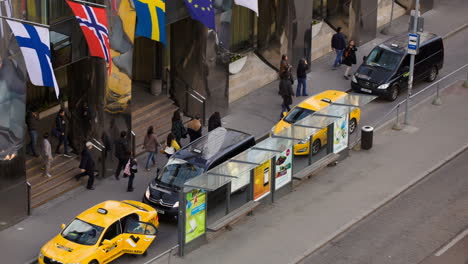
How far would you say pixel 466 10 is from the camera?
2115 inches

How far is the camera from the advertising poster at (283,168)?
3466 cm

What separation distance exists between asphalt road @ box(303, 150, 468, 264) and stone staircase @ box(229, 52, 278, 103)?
31.0ft

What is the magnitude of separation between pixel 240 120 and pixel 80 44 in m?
8.89

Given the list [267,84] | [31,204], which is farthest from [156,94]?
[31,204]

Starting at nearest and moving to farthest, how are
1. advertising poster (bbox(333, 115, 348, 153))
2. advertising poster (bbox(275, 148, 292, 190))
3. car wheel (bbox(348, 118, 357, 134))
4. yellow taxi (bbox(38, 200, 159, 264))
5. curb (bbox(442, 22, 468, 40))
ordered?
yellow taxi (bbox(38, 200, 159, 264))
advertising poster (bbox(275, 148, 292, 190))
advertising poster (bbox(333, 115, 348, 153))
car wheel (bbox(348, 118, 357, 134))
curb (bbox(442, 22, 468, 40))

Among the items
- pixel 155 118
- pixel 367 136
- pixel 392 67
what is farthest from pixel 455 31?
pixel 155 118

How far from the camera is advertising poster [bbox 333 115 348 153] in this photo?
3741 centimetres

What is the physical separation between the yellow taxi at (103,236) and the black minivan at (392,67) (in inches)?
568

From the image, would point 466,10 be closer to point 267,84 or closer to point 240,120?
point 267,84

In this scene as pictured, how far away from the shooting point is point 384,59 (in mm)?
43812

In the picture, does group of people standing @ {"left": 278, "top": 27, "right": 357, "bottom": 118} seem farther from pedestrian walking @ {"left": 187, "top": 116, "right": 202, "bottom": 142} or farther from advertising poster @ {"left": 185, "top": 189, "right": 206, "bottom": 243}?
advertising poster @ {"left": 185, "top": 189, "right": 206, "bottom": 243}

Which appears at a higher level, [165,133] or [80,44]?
[80,44]

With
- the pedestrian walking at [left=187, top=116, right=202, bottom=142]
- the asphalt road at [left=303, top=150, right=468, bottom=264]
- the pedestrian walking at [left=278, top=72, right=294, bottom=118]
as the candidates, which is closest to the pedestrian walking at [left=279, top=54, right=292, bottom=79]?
the pedestrian walking at [left=278, top=72, right=294, bottom=118]

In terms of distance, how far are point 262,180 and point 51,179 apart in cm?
702
